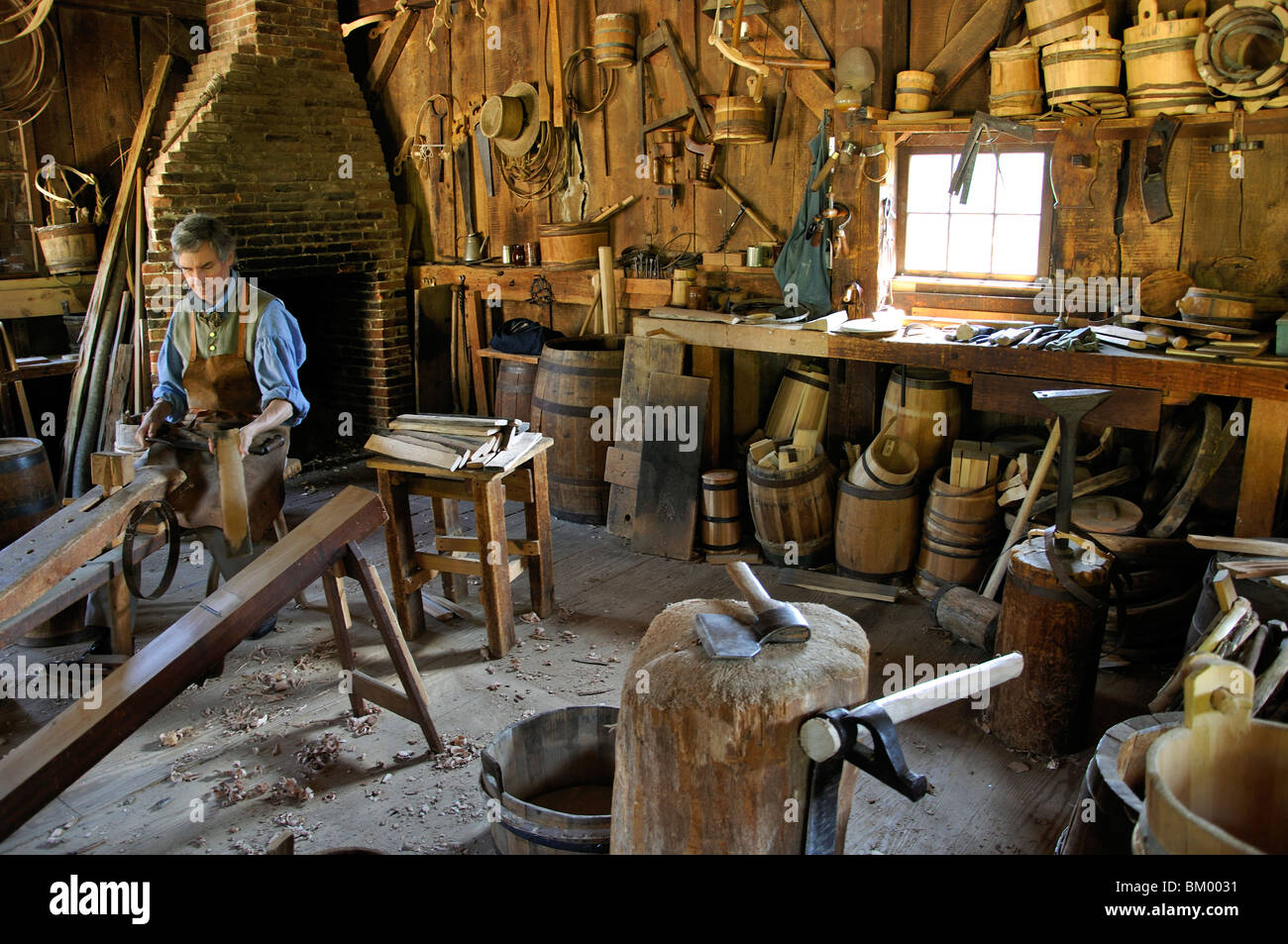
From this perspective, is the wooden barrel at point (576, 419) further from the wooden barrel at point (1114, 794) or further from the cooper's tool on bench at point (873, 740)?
the cooper's tool on bench at point (873, 740)

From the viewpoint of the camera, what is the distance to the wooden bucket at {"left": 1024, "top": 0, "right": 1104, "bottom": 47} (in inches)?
170

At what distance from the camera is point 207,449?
14.0 ft

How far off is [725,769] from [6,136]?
7.24 metres

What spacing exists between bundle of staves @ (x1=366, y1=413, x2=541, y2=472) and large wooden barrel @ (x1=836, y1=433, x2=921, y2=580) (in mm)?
1633

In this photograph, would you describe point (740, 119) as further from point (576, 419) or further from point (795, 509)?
point (795, 509)

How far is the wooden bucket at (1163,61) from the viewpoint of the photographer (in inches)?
161

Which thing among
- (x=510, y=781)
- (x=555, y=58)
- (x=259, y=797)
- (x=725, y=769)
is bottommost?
(x=259, y=797)

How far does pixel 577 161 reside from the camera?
6641mm

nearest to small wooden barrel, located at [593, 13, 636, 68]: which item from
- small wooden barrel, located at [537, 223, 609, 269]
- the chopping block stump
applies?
small wooden barrel, located at [537, 223, 609, 269]

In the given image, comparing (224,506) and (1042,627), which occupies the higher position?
(224,506)

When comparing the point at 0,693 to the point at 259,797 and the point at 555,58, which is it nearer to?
the point at 259,797

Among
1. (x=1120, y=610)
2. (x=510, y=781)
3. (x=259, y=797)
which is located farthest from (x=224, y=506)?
(x=1120, y=610)

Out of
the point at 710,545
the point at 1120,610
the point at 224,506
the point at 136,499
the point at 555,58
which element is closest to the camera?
the point at 136,499

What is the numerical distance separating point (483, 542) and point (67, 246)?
4.54 m
